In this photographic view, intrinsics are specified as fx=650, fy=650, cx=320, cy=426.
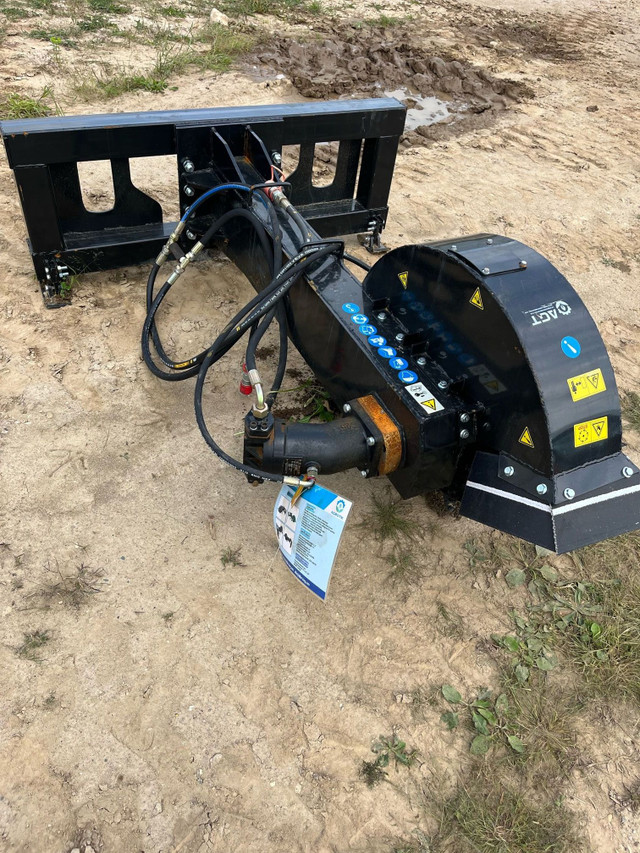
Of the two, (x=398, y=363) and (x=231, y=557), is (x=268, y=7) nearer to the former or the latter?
(x=398, y=363)

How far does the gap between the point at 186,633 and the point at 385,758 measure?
27.2 inches

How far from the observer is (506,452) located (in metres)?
1.94

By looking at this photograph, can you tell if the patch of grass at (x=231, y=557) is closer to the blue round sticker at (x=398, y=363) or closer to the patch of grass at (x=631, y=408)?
the blue round sticker at (x=398, y=363)

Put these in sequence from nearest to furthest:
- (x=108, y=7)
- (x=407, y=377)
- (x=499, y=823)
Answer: (x=499, y=823) → (x=407, y=377) → (x=108, y=7)

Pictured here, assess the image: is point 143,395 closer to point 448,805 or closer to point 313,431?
point 313,431

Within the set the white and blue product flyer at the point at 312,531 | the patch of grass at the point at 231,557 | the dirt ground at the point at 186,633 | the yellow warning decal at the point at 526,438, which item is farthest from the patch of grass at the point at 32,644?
the yellow warning decal at the point at 526,438

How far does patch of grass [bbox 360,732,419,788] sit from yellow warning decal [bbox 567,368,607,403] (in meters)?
1.09

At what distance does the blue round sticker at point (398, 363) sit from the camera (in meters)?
2.10

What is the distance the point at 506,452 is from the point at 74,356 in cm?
197

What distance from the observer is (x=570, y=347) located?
1826 millimetres

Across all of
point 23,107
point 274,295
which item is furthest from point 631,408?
point 23,107

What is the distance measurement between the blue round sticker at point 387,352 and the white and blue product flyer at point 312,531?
0.50 meters

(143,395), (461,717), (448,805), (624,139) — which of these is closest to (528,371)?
(461,717)

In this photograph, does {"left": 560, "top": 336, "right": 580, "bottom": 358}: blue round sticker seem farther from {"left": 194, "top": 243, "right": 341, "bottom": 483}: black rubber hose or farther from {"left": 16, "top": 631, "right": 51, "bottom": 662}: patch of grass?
{"left": 16, "top": 631, "right": 51, "bottom": 662}: patch of grass
